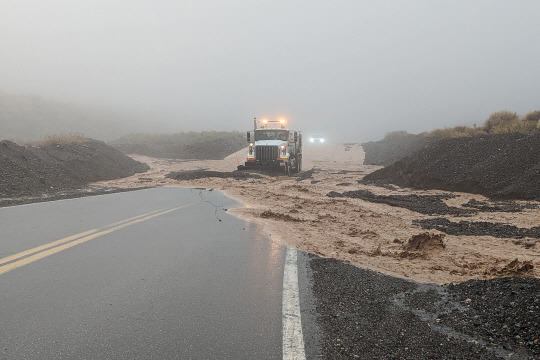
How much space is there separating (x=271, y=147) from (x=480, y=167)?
11801mm

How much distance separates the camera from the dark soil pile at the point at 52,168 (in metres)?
16.1

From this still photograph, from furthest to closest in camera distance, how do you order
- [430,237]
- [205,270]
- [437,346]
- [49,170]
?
[49,170] < [430,237] < [205,270] < [437,346]

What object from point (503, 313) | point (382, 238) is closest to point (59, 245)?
point (382, 238)

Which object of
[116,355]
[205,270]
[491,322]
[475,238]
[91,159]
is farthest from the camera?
[91,159]

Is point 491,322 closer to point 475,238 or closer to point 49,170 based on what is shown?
point 475,238

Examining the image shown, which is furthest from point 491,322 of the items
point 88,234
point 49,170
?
point 49,170

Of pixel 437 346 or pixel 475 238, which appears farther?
pixel 475 238

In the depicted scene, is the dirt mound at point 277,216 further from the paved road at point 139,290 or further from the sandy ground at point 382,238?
the paved road at point 139,290

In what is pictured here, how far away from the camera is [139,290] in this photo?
15.1 feet

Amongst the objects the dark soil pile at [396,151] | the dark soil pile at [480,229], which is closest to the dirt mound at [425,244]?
the dark soil pile at [480,229]

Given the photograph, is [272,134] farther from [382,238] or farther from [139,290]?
[139,290]

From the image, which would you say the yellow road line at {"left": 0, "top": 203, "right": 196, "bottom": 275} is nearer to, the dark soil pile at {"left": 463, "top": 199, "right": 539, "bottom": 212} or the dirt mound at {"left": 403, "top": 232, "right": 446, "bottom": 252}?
the dirt mound at {"left": 403, "top": 232, "right": 446, "bottom": 252}

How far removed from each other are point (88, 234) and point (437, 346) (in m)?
6.43

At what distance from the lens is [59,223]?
8.90 meters
